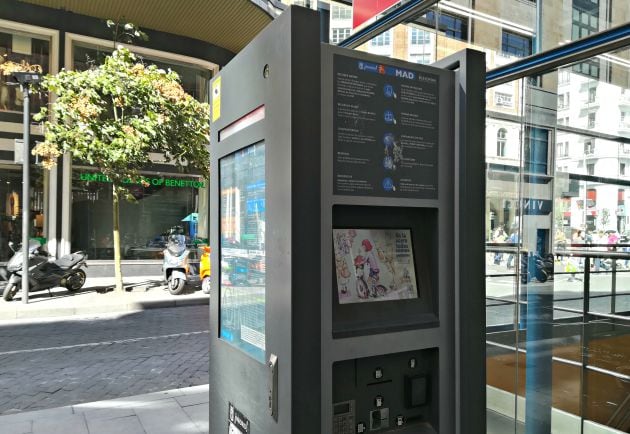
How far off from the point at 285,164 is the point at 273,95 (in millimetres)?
259

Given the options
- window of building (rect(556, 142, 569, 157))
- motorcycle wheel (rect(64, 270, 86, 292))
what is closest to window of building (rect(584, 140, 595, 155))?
window of building (rect(556, 142, 569, 157))

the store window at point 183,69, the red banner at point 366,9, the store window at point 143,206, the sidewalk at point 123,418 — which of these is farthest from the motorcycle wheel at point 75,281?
the red banner at point 366,9

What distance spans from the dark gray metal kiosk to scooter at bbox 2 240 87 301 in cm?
Answer: 995

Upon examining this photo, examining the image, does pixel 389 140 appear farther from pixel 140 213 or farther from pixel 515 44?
pixel 140 213

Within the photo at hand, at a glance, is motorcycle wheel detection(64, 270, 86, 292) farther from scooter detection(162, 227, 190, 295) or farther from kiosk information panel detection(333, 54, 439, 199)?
kiosk information panel detection(333, 54, 439, 199)

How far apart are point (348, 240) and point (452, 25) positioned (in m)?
3.06

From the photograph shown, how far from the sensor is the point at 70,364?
6.21 metres

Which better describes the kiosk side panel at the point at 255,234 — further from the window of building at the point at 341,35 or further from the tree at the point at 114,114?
the tree at the point at 114,114

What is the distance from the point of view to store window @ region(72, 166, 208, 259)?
1495 cm

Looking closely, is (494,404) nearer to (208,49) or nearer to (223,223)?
(223,223)

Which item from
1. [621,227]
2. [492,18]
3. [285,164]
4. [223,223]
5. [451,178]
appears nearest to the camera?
[285,164]

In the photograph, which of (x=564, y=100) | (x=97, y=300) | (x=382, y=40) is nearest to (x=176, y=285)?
(x=97, y=300)

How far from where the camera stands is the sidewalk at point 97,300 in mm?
9406

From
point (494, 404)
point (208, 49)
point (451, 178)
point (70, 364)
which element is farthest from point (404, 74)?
point (208, 49)
